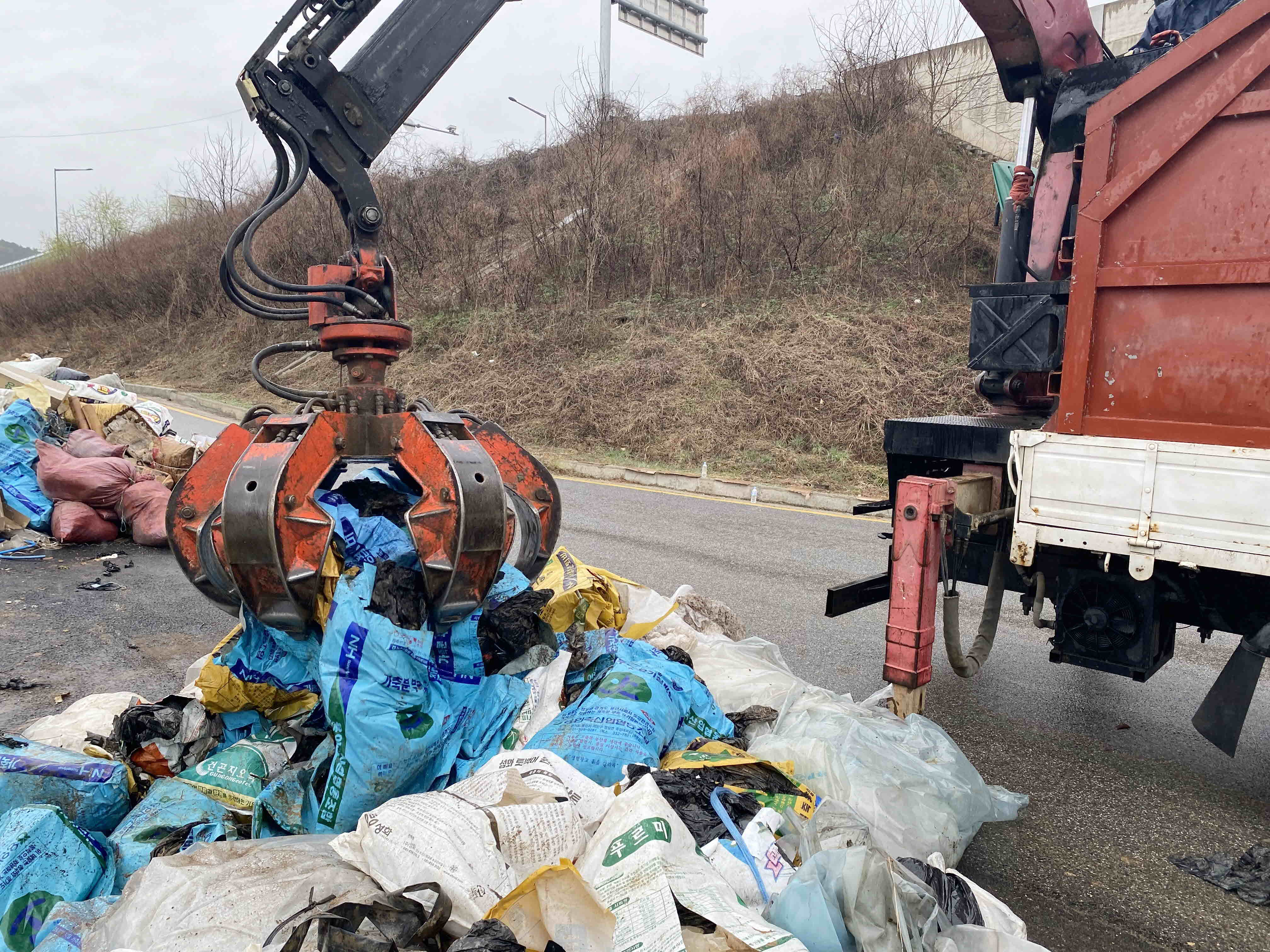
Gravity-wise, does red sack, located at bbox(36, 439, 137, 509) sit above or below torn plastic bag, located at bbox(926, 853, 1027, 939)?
above

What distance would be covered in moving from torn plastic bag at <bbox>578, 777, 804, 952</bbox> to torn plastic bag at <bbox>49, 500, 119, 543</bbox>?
6.32m

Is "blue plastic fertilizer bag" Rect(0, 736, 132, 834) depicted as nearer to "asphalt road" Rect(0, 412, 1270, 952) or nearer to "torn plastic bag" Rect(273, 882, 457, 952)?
"torn plastic bag" Rect(273, 882, 457, 952)

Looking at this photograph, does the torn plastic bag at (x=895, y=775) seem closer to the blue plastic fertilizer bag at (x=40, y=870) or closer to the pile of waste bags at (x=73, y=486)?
the blue plastic fertilizer bag at (x=40, y=870)

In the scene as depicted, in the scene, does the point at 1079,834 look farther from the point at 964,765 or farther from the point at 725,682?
the point at 725,682

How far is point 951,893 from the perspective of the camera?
226 centimetres

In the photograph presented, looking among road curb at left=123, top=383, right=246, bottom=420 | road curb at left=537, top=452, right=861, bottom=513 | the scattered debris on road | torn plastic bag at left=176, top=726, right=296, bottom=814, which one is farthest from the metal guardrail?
torn plastic bag at left=176, top=726, right=296, bottom=814

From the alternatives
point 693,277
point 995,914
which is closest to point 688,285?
point 693,277

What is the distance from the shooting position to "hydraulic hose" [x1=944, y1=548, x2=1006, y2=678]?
12.0 feet

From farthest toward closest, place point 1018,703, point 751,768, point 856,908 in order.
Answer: point 1018,703, point 751,768, point 856,908

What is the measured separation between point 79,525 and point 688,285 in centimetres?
1186

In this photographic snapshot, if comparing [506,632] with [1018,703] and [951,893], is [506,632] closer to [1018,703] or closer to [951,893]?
[951,893]

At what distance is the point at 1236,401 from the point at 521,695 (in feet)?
8.82

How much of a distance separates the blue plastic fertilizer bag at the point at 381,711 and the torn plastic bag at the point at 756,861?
0.92 meters

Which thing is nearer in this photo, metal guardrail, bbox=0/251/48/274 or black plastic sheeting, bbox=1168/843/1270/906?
black plastic sheeting, bbox=1168/843/1270/906
